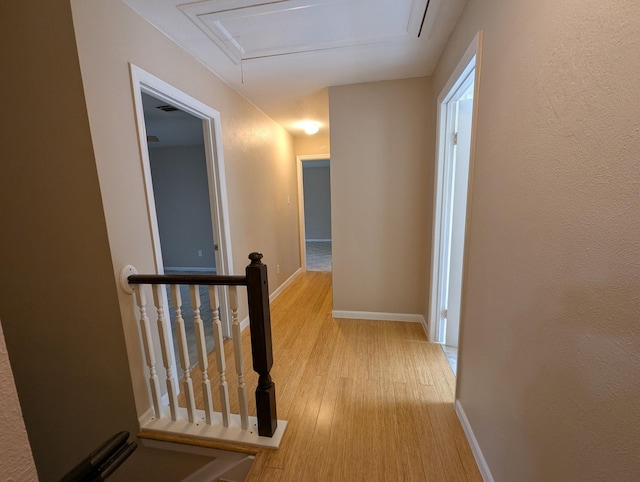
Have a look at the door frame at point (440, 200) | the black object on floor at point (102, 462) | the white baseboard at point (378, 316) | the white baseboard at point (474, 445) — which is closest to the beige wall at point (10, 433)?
the black object on floor at point (102, 462)

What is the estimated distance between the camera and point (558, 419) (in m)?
0.75

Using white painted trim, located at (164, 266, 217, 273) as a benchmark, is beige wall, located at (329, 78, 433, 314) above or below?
above

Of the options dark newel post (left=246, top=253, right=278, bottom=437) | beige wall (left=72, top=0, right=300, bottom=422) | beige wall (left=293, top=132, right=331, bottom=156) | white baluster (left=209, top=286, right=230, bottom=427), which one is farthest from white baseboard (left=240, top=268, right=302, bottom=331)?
beige wall (left=293, top=132, right=331, bottom=156)

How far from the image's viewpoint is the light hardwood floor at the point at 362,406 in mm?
1293

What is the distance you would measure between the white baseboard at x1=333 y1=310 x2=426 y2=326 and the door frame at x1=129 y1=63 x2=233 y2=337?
3.92ft

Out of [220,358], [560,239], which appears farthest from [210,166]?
[560,239]

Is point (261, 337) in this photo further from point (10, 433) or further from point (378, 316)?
point (378, 316)

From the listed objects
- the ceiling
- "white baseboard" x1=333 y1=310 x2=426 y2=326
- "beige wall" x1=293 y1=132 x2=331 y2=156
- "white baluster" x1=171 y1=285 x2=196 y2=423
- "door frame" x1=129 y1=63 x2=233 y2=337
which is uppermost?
the ceiling

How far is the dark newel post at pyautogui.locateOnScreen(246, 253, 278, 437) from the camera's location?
1.30 m

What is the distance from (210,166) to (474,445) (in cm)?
260

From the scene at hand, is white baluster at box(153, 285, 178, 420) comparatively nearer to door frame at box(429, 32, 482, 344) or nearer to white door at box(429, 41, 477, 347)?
door frame at box(429, 32, 482, 344)

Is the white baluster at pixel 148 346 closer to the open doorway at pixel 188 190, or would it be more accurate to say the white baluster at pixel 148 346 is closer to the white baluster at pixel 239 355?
the white baluster at pixel 239 355

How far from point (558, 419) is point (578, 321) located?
1.00 ft

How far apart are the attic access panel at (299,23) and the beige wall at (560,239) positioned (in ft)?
1.99
